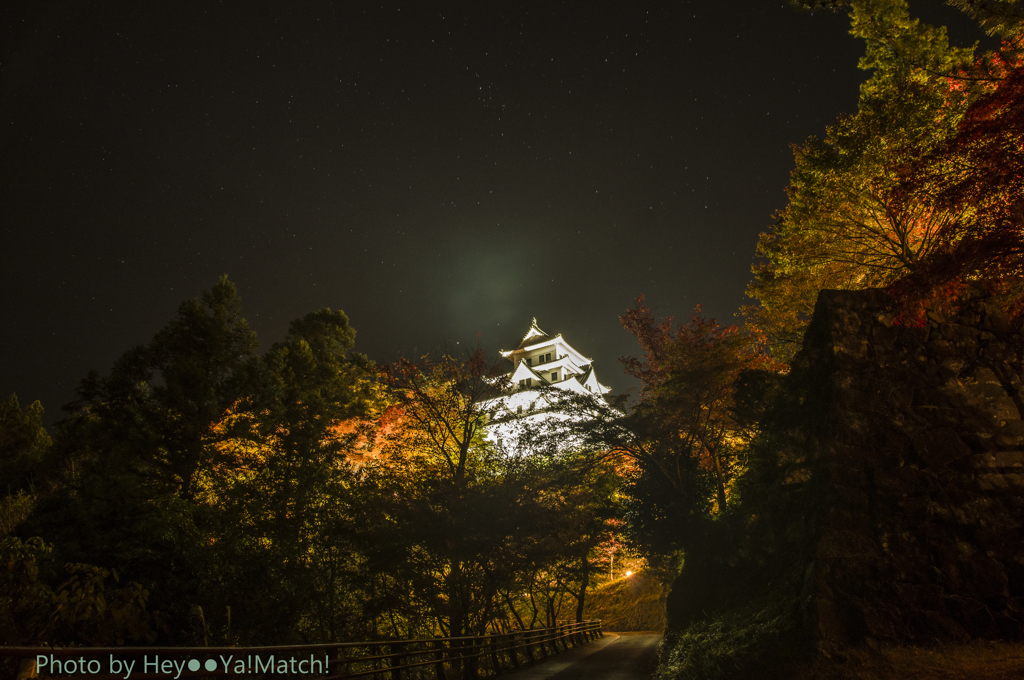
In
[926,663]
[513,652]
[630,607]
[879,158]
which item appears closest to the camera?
[926,663]

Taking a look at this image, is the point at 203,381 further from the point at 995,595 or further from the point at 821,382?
the point at 995,595

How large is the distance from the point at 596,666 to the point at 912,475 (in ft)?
31.2

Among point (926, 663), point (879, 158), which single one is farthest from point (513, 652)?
point (879, 158)

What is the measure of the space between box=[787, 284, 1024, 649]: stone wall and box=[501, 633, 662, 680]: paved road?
19.9ft

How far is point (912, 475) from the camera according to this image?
7422 millimetres

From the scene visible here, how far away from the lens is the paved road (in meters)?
10.9

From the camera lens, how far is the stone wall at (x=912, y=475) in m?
6.48

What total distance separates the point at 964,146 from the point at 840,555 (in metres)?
6.22

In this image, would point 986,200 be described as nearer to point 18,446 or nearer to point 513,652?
point 513,652

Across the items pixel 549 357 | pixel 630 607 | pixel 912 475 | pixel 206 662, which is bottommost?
pixel 630 607

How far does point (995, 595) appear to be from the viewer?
642 centimetres

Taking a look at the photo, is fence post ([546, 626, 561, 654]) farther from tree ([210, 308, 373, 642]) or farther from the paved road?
tree ([210, 308, 373, 642])

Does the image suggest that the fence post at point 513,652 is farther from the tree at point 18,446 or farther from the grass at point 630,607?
the tree at point 18,446

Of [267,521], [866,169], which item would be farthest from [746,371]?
[267,521]
